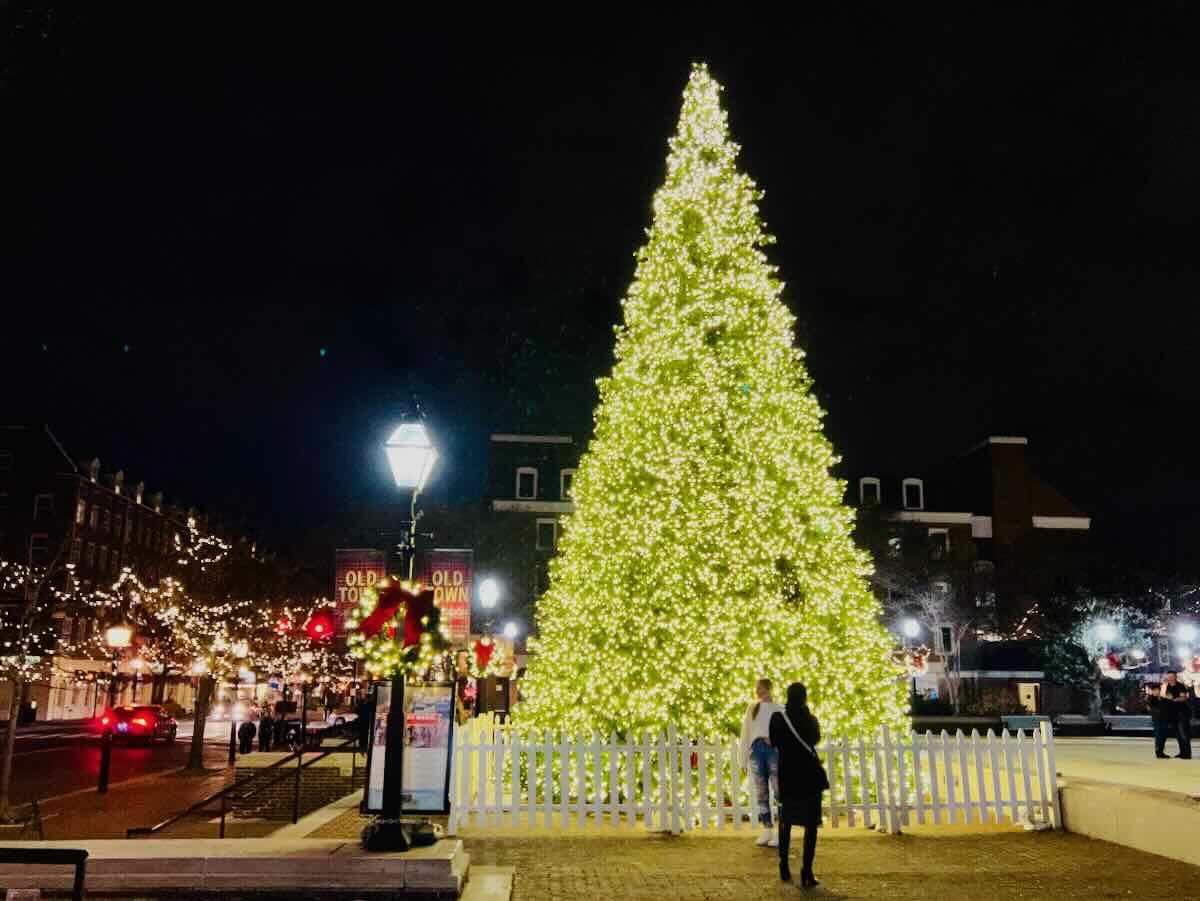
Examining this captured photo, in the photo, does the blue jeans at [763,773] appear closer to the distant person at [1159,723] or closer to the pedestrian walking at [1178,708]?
the pedestrian walking at [1178,708]

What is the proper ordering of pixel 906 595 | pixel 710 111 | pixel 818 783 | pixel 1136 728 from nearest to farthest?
1. pixel 818 783
2. pixel 710 111
3. pixel 1136 728
4. pixel 906 595

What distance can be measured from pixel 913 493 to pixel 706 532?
50.8 metres

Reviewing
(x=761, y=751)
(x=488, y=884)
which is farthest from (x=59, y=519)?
(x=488, y=884)

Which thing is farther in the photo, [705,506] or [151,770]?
[151,770]

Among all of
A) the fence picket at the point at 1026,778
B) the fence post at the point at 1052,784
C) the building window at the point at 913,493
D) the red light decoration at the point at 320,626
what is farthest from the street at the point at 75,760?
the building window at the point at 913,493

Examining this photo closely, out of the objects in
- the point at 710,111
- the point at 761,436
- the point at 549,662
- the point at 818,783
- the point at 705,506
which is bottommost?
the point at 818,783

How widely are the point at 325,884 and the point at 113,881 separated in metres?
1.80

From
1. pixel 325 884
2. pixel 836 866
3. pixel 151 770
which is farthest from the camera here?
pixel 151 770

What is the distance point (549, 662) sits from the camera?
1408 cm

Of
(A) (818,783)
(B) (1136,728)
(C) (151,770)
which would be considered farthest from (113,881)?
(B) (1136,728)

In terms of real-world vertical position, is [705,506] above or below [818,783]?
above

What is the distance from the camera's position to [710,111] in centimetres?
1547

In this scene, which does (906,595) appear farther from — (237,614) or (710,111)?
(710,111)

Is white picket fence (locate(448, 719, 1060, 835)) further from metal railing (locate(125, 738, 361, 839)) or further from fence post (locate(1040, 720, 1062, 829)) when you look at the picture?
metal railing (locate(125, 738, 361, 839))
